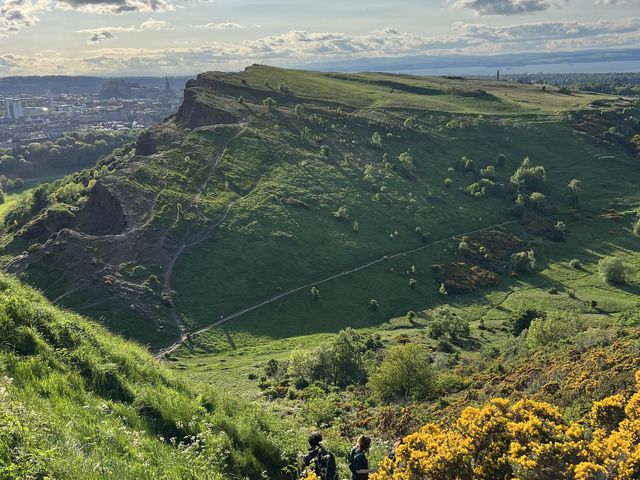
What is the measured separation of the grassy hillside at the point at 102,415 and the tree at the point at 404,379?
2154 centimetres

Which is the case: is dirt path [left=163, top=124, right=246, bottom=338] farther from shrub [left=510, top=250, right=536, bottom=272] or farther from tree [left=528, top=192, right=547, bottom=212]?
tree [left=528, top=192, right=547, bottom=212]

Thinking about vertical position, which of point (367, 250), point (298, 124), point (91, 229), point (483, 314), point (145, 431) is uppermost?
point (298, 124)

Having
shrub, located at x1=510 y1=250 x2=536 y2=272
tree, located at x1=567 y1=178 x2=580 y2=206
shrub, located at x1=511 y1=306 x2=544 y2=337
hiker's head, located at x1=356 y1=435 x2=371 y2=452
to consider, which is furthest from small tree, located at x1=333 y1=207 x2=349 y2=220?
hiker's head, located at x1=356 y1=435 x2=371 y2=452

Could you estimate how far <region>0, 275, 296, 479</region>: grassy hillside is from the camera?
10.3 m

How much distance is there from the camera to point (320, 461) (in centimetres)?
1443

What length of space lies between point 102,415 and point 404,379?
97.8 feet

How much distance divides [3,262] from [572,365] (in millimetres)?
97544

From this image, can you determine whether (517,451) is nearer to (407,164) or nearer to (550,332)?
(550,332)

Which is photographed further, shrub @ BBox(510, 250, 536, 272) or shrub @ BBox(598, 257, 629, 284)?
shrub @ BBox(510, 250, 536, 272)

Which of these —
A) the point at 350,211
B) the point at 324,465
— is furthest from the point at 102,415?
the point at 350,211

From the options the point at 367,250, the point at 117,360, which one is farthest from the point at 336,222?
the point at 117,360

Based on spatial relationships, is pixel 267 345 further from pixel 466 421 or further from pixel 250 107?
pixel 250 107

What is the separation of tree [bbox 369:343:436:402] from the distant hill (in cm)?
4695

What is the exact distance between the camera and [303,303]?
311 feet
